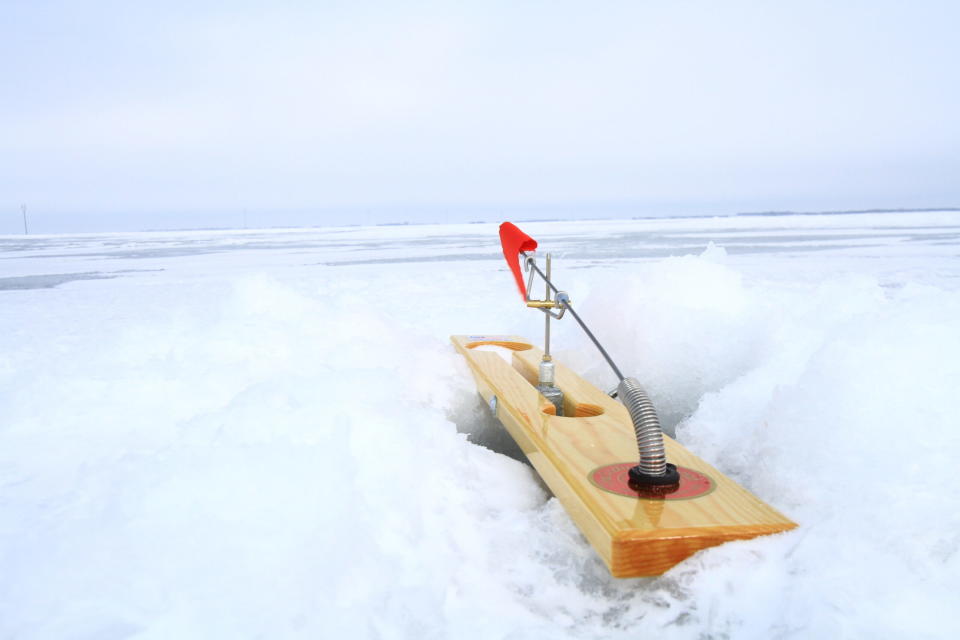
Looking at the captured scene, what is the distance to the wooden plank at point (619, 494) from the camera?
157 cm

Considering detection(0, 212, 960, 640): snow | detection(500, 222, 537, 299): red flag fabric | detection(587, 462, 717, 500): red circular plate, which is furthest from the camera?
detection(500, 222, 537, 299): red flag fabric

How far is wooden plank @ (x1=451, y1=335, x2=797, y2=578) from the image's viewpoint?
1567 mm

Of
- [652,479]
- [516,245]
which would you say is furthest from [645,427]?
[516,245]

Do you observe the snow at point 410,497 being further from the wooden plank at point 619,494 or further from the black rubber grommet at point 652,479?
the black rubber grommet at point 652,479

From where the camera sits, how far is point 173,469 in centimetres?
186

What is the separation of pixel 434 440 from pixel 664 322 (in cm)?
180

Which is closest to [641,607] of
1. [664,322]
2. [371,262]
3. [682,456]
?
[682,456]

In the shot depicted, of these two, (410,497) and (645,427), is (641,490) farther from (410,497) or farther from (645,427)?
(410,497)

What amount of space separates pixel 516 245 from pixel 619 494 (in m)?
1.13

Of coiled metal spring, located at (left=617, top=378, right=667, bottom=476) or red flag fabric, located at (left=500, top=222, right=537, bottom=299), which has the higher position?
red flag fabric, located at (left=500, top=222, right=537, bottom=299)

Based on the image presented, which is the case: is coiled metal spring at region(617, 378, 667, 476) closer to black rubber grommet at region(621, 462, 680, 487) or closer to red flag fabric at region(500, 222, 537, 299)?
black rubber grommet at region(621, 462, 680, 487)

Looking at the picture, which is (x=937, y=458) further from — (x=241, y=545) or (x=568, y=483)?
(x=241, y=545)

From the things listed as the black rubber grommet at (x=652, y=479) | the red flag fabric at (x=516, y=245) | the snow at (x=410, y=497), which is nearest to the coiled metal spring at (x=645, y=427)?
the black rubber grommet at (x=652, y=479)

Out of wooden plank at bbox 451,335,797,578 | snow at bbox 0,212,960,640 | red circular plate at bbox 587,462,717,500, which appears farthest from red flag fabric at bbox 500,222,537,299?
red circular plate at bbox 587,462,717,500
